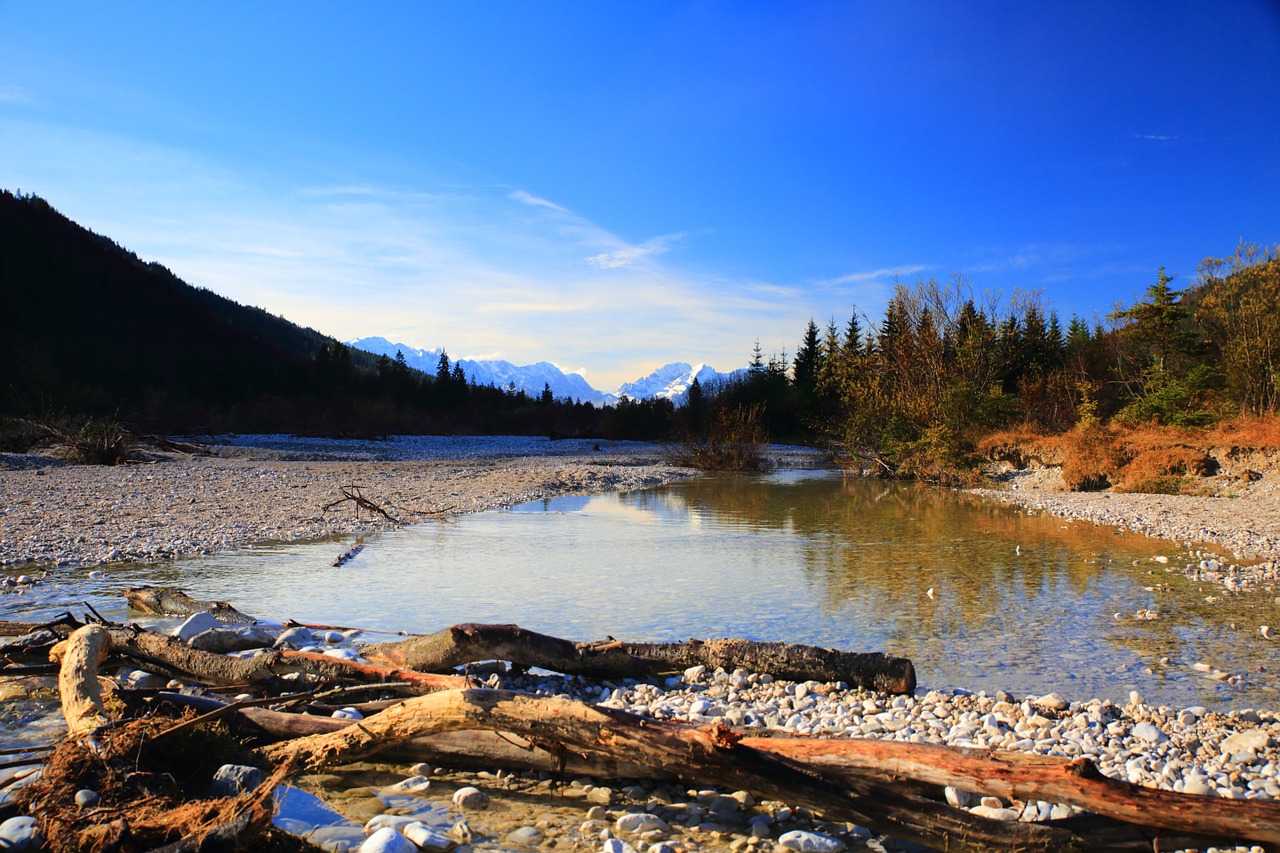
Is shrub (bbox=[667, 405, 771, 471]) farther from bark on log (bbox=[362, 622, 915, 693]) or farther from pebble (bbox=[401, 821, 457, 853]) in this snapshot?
pebble (bbox=[401, 821, 457, 853])

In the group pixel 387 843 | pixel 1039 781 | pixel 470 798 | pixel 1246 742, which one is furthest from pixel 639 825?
pixel 1246 742

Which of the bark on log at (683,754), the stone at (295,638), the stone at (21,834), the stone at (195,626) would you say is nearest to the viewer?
the stone at (21,834)

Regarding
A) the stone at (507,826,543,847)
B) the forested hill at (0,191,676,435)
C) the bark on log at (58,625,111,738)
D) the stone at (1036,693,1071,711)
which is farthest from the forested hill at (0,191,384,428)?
the stone at (1036,693,1071,711)

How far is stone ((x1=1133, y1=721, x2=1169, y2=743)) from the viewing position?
4.10 meters

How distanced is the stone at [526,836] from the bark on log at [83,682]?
6.37 ft

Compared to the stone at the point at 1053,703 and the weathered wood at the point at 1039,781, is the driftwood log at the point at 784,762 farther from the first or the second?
the stone at the point at 1053,703

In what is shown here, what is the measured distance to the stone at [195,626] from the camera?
5.22 metres

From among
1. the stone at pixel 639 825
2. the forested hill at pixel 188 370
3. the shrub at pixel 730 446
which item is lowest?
the stone at pixel 639 825

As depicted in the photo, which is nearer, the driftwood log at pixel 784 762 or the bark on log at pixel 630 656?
the driftwood log at pixel 784 762

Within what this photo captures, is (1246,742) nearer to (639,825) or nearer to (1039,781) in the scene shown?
(1039,781)

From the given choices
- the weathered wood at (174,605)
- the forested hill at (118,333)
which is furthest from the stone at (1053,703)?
the forested hill at (118,333)

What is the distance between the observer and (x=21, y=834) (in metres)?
2.74

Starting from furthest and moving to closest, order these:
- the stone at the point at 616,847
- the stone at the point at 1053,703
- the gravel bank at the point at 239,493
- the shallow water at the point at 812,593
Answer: the gravel bank at the point at 239,493
the shallow water at the point at 812,593
the stone at the point at 1053,703
the stone at the point at 616,847

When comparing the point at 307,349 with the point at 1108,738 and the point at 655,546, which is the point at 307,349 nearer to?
the point at 655,546
